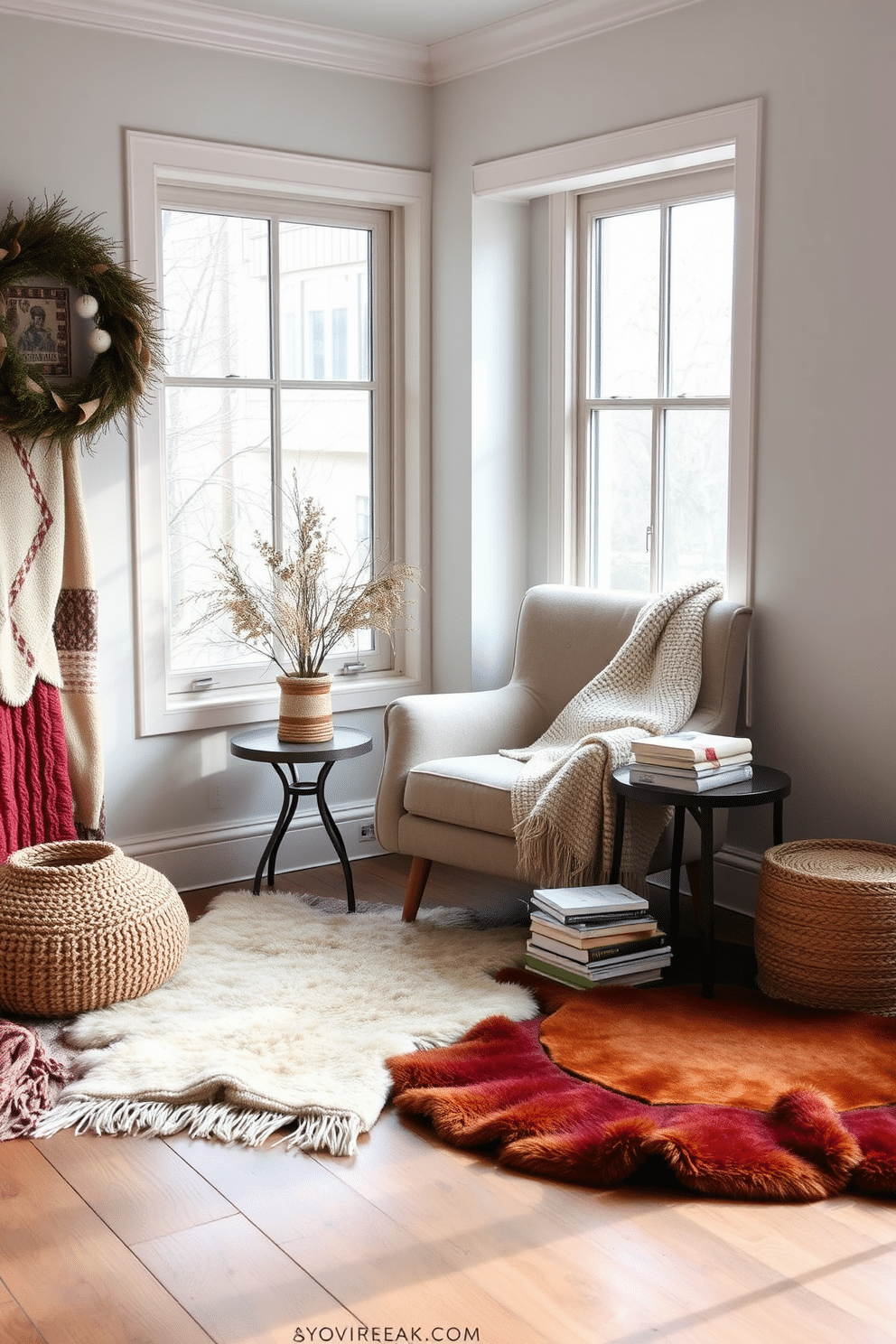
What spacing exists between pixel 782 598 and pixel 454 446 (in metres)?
1.32

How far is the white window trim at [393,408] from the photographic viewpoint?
3.89 metres

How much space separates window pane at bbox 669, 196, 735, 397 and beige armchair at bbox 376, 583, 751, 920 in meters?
0.66

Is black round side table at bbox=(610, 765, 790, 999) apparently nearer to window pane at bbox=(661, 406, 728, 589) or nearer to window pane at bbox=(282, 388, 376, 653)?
window pane at bbox=(661, 406, 728, 589)

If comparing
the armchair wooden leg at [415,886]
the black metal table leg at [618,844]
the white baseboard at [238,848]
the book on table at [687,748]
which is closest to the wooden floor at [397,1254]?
the black metal table leg at [618,844]

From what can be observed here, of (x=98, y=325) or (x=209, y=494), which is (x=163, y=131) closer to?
(x=98, y=325)

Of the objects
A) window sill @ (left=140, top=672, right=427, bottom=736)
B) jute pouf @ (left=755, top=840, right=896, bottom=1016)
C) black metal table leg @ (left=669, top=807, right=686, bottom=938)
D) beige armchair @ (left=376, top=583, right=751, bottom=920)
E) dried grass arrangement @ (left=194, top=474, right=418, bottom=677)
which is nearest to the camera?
jute pouf @ (left=755, top=840, right=896, bottom=1016)

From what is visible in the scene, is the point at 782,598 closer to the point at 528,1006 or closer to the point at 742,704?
the point at 742,704

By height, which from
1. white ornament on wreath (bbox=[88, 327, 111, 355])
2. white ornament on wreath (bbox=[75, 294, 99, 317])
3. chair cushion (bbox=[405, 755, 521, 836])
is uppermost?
white ornament on wreath (bbox=[75, 294, 99, 317])

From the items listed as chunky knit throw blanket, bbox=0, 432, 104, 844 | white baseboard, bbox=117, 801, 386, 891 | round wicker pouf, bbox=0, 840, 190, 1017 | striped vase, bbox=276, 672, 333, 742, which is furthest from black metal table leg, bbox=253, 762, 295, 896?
round wicker pouf, bbox=0, 840, 190, 1017

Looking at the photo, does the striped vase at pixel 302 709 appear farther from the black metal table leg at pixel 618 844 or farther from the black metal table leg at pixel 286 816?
the black metal table leg at pixel 618 844

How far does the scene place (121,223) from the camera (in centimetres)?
382

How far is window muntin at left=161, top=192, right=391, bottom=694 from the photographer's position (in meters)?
4.12

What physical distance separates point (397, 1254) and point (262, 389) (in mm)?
2812

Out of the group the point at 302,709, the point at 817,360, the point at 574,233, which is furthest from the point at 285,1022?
the point at 574,233
